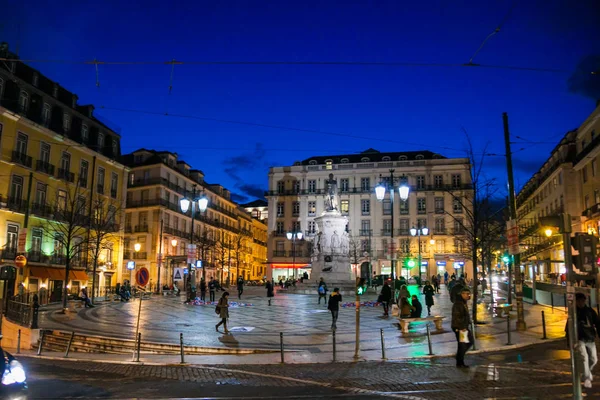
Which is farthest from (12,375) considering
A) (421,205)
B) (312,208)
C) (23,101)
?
(312,208)

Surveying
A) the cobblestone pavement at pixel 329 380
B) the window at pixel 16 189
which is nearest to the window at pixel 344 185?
the window at pixel 16 189

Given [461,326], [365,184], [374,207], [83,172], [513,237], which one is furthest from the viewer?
[365,184]

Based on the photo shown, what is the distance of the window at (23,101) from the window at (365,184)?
175 ft

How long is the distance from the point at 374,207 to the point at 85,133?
4753 cm

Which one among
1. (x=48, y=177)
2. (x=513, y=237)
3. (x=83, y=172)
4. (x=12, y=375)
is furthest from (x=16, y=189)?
(x=12, y=375)

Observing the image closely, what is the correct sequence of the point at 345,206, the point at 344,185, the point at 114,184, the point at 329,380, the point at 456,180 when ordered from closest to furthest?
1. the point at 329,380
2. the point at 114,184
3. the point at 456,180
4. the point at 345,206
5. the point at 344,185

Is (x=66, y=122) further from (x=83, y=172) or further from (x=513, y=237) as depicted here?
(x=513, y=237)

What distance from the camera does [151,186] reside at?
64.4 metres

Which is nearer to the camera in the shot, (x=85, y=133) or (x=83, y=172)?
(x=83, y=172)

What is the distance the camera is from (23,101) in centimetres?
3731

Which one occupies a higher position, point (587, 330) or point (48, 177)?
point (48, 177)

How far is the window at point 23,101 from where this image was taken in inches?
1453

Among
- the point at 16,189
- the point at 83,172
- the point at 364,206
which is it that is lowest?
the point at 16,189

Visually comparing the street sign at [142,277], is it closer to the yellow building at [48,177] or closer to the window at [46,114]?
the yellow building at [48,177]
